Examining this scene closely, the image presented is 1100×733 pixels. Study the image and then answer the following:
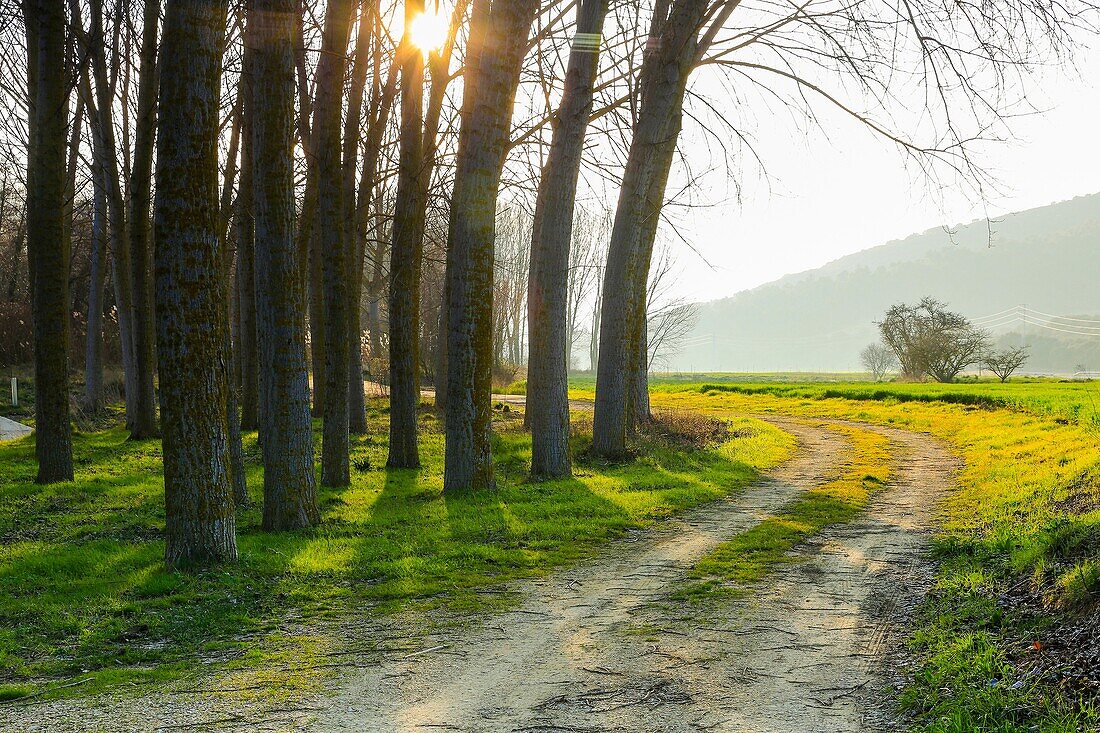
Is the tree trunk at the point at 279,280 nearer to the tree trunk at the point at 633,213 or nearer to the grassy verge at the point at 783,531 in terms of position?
the grassy verge at the point at 783,531

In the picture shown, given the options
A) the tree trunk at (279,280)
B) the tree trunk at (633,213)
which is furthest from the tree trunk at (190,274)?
the tree trunk at (633,213)

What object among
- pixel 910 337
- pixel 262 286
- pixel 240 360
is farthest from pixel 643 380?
pixel 910 337

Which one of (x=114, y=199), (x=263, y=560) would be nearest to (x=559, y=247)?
(x=263, y=560)

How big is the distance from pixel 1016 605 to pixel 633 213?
9.54 m

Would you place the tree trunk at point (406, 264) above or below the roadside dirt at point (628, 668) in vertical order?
above

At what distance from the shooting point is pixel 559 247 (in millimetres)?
12516

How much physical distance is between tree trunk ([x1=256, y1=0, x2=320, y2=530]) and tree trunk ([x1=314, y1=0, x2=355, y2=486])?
178cm

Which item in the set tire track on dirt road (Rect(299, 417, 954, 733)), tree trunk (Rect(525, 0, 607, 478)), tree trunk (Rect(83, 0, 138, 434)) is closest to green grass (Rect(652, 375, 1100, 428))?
tree trunk (Rect(525, 0, 607, 478))

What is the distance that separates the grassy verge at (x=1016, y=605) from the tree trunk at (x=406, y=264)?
829 centimetres

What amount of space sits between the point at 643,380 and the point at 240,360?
9.44 m

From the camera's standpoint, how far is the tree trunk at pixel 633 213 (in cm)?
1359

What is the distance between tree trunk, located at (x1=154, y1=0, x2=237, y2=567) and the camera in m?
6.95

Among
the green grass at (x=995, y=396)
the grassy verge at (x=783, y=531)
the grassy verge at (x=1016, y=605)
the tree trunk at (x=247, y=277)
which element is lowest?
the grassy verge at (x=783, y=531)

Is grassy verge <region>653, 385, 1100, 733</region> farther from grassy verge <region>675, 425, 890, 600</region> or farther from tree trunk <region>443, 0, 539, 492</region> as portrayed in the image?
tree trunk <region>443, 0, 539, 492</region>
